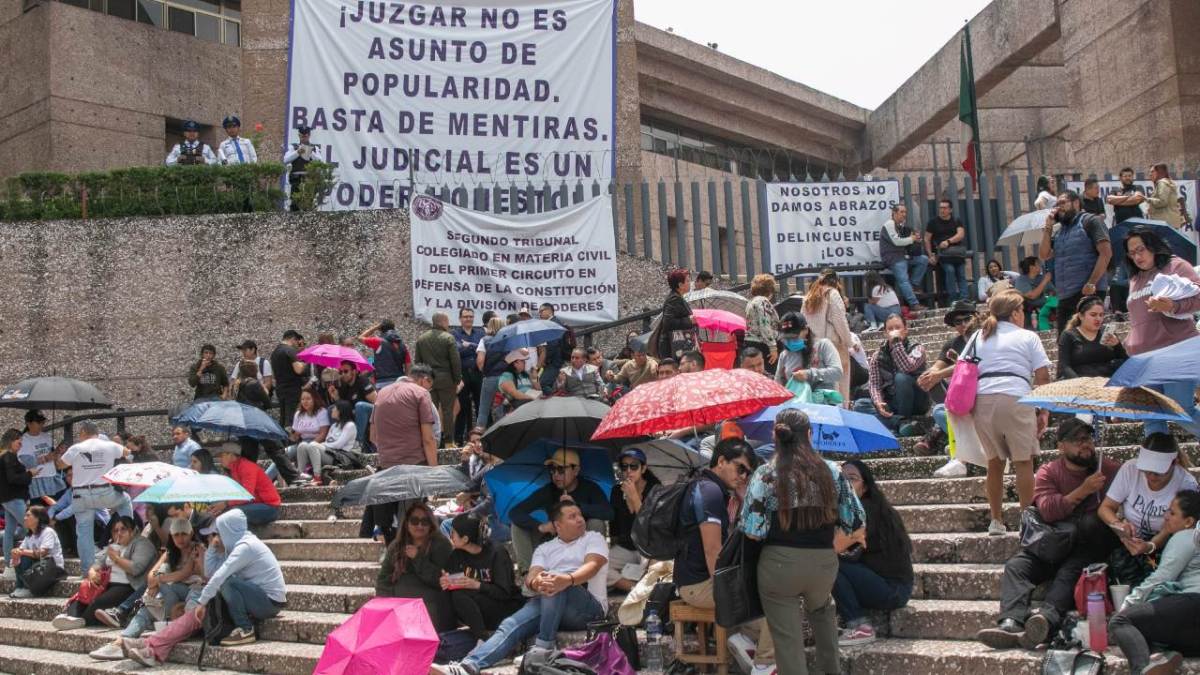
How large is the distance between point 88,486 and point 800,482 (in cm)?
835

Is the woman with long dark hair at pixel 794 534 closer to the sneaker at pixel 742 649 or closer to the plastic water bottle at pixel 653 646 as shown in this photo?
the sneaker at pixel 742 649

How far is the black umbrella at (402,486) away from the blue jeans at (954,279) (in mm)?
9334

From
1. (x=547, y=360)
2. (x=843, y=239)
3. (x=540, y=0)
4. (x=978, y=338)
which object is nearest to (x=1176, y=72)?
(x=843, y=239)

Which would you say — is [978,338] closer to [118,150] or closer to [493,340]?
[493,340]

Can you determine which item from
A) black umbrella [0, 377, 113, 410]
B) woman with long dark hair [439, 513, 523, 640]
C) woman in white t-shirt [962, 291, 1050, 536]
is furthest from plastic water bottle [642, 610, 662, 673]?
black umbrella [0, 377, 113, 410]

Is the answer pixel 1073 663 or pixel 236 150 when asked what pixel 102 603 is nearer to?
pixel 1073 663

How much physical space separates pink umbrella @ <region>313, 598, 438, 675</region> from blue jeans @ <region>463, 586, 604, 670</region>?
62 centimetres

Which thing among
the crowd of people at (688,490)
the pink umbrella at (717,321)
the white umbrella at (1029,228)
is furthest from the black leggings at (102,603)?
the white umbrella at (1029,228)

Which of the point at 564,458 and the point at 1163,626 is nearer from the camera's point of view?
the point at 1163,626

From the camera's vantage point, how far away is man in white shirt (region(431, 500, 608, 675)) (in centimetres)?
886

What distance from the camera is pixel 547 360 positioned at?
1491cm

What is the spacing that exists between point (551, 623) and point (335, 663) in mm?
1390

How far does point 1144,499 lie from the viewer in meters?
7.88

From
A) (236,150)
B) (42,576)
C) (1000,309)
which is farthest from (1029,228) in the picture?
(42,576)
